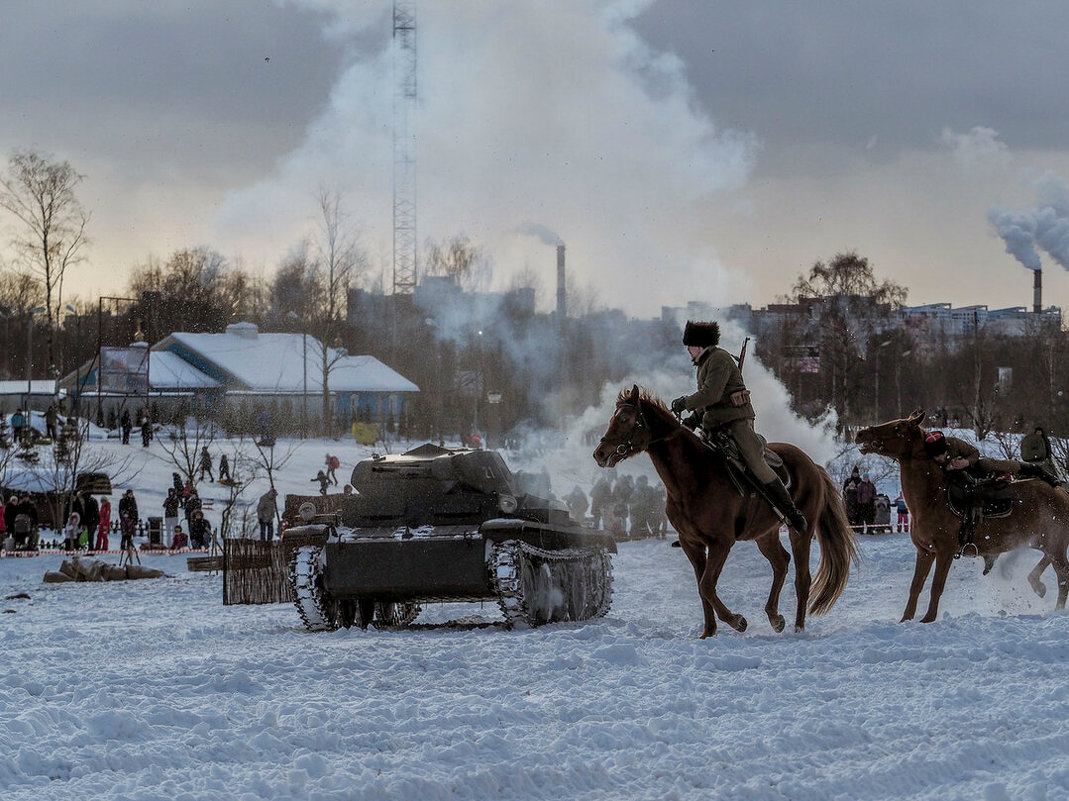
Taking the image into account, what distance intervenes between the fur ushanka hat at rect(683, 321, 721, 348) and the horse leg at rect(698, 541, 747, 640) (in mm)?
1786

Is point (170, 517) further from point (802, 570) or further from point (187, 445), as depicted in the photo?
point (802, 570)

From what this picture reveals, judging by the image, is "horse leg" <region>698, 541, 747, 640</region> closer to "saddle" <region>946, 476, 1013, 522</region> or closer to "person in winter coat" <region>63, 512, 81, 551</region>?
"saddle" <region>946, 476, 1013, 522</region>

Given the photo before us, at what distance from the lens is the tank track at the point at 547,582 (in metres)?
14.6

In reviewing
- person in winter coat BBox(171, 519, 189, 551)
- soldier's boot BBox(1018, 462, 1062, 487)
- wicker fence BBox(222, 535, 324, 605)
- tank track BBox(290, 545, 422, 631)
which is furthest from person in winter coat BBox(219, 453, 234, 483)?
soldier's boot BBox(1018, 462, 1062, 487)

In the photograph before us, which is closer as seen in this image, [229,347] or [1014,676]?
[1014,676]

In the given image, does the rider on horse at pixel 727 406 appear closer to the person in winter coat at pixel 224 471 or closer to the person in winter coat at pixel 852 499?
the person in winter coat at pixel 852 499

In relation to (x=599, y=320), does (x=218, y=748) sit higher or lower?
lower

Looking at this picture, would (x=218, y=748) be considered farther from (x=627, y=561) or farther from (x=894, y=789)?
(x=627, y=561)

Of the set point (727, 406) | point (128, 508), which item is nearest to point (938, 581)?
point (727, 406)

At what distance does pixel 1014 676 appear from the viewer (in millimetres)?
9609

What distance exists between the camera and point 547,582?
51.5ft

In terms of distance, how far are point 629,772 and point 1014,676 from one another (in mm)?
3536

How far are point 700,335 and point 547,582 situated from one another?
3479 millimetres

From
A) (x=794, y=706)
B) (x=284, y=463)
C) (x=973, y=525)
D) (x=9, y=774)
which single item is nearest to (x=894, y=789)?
(x=794, y=706)
